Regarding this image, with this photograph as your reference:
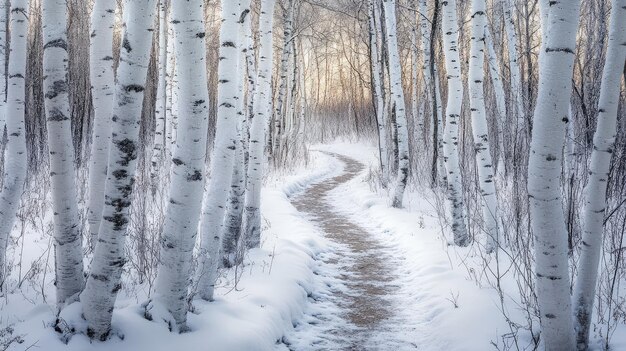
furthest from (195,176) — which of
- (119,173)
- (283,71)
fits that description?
(283,71)

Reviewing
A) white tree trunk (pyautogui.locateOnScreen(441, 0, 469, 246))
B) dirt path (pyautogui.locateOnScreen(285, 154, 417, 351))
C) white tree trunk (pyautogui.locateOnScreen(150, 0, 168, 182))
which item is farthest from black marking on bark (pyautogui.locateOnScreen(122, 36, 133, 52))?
white tree trunk (pyautogui.locateOnScreen(150, 0, 168, 182))

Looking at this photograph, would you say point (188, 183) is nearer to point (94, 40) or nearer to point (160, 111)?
point (94, 40)

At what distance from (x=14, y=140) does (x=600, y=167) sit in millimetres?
3981

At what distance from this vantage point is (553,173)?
2.41 m

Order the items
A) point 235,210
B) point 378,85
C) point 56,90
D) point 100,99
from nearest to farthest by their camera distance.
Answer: point 56,90 < point 100,99 < point 235,210 < point 378,85

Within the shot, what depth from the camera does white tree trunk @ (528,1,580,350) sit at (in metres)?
2.35

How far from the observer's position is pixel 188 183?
105 inches

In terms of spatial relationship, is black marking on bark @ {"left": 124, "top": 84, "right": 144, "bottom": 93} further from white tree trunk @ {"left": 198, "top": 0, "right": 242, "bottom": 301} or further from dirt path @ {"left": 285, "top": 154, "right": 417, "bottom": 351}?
dirt path @ {"left": 285, "top": 154, "right": 417, "bottom": 351}

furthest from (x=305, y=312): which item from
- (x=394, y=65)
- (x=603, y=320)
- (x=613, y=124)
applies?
(x=394, y=65)

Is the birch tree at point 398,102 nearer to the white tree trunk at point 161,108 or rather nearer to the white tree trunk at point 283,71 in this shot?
the white tree trunk at point 283,71

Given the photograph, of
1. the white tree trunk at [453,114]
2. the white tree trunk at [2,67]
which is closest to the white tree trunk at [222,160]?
the white tree trunk at [2,67]

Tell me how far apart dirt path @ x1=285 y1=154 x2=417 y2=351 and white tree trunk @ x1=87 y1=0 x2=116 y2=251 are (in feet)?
5.67

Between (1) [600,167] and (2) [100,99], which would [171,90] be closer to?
(2) [100,99]

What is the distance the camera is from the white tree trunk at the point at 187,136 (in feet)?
8.63
